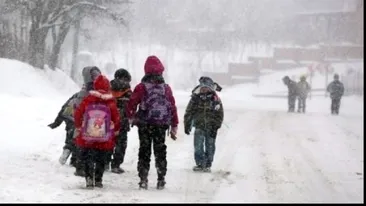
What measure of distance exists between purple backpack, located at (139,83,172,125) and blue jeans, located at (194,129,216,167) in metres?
2.35

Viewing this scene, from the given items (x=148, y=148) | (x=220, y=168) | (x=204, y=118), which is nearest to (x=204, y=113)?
(x=204, y=118)

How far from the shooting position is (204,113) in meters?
11.3

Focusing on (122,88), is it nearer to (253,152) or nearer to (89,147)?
(89,147)

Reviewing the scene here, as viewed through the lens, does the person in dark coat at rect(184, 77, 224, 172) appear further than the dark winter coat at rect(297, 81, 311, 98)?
No

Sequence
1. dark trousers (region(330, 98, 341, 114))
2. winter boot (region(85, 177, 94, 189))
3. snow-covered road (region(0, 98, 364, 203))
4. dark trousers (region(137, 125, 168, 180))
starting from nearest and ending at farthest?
snow-covered road (region(0, 98, 364, 203))
winter boot (region(85, 177, 94, 189))
dark trousers (region(137, 125, 168, 180))
dark trousers (region(330, 98, 341, 114))

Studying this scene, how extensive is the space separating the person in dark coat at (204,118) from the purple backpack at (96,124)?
8.37 feet

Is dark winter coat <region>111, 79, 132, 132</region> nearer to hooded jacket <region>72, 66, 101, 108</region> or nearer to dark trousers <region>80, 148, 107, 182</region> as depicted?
hooded jacket <region>72, 66, 101, 108</region>

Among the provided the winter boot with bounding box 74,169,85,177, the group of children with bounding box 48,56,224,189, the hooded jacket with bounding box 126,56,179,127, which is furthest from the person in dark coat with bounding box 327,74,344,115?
the hooded jacket with bounding box 126,56,179,127

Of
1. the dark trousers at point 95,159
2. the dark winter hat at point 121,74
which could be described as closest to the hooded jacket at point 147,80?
the dark trousers at point 95,159

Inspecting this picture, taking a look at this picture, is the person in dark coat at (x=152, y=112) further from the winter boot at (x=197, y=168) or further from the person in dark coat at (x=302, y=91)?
the person in dark coat at (x=302, y=91)

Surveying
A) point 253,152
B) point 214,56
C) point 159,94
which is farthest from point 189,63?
point 159,94

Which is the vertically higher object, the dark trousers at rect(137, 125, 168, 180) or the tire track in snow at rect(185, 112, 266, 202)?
the dark trousers at rect(137, 125, 168, 180)

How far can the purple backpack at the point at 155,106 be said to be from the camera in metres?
9.03

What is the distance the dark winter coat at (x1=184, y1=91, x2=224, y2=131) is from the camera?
1134cm
